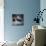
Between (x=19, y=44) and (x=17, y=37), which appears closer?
(x=19, y=44)

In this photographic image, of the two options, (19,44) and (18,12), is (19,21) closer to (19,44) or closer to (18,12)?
(18,12)

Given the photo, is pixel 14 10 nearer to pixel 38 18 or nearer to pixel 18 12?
pixel 18 12

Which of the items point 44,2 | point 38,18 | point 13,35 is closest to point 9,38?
point 13,35

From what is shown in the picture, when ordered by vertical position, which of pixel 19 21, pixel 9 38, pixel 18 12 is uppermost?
pixel 18 12

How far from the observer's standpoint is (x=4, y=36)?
4969 millimetres

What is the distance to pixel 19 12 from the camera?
16.6 feet

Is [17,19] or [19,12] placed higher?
[19,12]

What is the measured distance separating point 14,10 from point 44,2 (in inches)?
48.0

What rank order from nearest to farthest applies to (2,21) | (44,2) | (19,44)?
(19,44) → (44,2) → (2,21)

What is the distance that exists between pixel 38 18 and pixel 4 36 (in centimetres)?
151

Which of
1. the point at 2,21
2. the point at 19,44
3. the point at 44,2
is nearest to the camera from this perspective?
the point at 19,44

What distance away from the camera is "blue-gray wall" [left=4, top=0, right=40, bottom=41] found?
496cm

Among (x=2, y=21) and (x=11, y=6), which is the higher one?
(x=11, y=6)

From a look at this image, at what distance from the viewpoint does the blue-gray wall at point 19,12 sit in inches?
195
